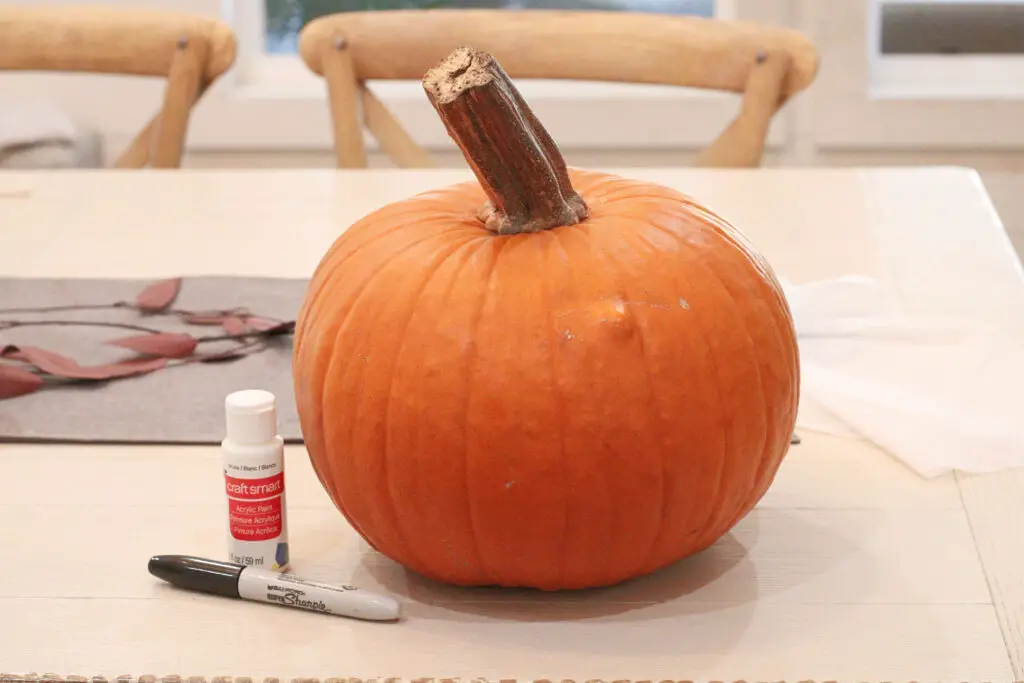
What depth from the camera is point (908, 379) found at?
3.04 ft

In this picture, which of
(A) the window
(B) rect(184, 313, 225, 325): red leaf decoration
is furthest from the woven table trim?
(A) the window

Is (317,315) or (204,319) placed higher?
(317,315)

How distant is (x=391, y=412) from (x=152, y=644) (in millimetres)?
155

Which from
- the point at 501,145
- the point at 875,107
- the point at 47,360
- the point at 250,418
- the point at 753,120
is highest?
the point at 501,145

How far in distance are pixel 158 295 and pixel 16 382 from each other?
22 cm

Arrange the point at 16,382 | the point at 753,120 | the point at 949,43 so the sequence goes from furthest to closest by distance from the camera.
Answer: the point at 949,43 < the point at 753,120 < the point at 16,382

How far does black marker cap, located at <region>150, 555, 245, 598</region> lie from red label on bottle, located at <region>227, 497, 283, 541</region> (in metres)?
0.02

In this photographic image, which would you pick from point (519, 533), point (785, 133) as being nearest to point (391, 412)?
Answer: point (519, 533)

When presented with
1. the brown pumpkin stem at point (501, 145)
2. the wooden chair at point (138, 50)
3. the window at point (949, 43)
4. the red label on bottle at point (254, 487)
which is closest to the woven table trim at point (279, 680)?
the red label on bottle at point (254, 487)

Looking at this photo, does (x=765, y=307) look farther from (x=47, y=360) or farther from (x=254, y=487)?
(x=47, y=360)

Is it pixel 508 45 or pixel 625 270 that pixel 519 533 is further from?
pixel 508 45

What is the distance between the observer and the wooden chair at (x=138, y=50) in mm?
1771

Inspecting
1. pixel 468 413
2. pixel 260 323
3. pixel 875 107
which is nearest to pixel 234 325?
pixel 260 323

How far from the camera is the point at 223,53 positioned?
1776 mm
